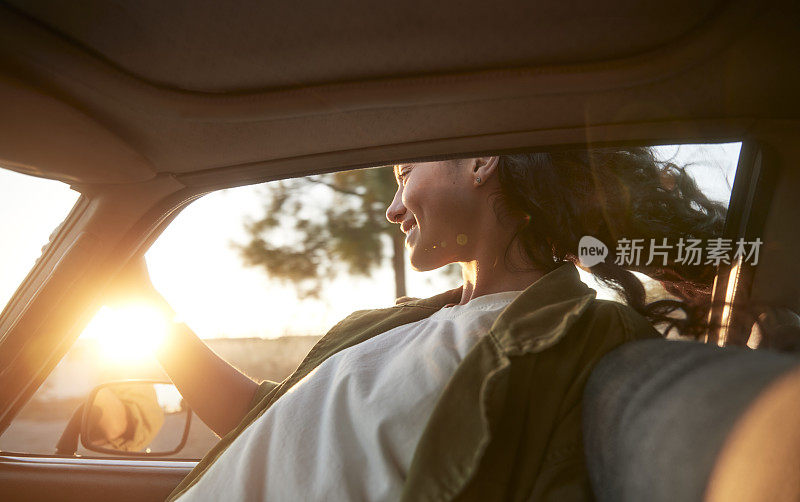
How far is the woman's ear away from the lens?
6.59 ft

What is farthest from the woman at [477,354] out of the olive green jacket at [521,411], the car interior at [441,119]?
the car interior at [441,119]

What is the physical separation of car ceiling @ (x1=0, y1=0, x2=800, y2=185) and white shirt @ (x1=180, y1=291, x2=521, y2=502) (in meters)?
0.57

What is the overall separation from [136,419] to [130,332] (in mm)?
552

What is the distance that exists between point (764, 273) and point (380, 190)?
→ 241cm

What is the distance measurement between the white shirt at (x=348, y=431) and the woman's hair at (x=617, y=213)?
48cm

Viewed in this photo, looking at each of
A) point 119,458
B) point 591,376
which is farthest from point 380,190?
point 591,376

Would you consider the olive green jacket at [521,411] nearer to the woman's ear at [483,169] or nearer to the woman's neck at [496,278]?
the woman's neck at [496,278]

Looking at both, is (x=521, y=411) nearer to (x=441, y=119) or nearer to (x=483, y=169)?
(x=441, y=119)

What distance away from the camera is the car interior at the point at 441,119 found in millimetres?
1106

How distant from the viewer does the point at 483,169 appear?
2.02 metres

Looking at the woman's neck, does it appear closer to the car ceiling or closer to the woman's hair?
the woman's hair

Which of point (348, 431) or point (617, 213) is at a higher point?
point (617, 213)

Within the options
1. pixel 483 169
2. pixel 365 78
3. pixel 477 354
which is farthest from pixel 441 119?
pixel 477 354

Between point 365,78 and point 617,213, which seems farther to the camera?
point 617,213
